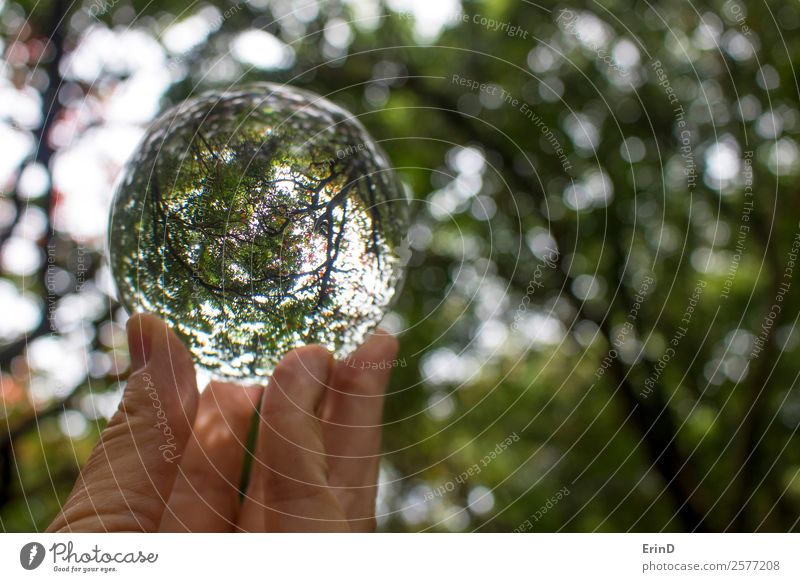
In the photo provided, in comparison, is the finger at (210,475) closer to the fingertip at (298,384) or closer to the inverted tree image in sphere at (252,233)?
the fingertip at (298,384)

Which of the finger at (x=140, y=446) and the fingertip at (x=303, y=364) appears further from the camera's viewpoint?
the fingertip at (x=303, y=364)

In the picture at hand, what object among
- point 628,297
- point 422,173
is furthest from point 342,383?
point 628,297

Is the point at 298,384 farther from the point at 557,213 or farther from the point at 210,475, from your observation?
the point at 557,213

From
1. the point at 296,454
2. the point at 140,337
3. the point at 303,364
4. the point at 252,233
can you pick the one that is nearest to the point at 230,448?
the point at 296,454

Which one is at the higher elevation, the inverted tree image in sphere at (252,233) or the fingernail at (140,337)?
the inverted tree image in sphere at (252,233)

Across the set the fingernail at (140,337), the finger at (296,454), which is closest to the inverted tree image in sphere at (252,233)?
the fingernail at (140,337)
